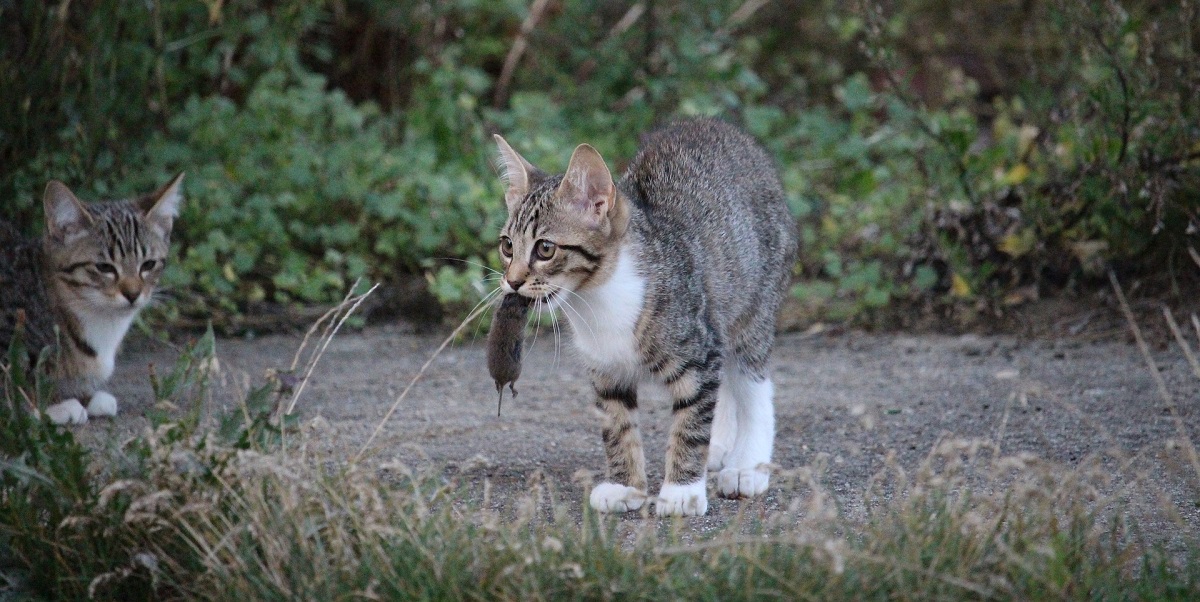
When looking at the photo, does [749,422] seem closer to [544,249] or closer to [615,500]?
[615,500]

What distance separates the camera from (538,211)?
416 centimetres

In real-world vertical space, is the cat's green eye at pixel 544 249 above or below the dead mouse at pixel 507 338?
above

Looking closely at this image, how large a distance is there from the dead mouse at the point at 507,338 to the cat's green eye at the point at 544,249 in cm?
15

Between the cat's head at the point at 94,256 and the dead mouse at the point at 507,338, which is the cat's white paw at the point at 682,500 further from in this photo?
the cat's head at the point at 94,256

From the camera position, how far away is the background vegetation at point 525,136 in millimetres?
6160

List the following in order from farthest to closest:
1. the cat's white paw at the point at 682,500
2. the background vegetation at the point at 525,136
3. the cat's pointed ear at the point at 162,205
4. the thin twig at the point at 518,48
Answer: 1. the thin twig at the point at 518,48
2. the background vegetation at the point at 525,136
3. the cat's pointed ear at the point at 162,205
4. the cat's white paw at the point at 682,500

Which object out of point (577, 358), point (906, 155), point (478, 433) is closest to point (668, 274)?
point (577, 358)

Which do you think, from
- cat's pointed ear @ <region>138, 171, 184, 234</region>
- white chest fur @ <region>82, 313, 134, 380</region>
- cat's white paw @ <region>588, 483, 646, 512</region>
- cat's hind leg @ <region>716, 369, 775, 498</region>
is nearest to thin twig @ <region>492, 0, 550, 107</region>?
cat's pointed ear @ <region>138, 171, 184, 234</region>

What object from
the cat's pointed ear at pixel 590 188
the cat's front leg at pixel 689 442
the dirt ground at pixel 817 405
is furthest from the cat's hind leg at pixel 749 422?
the cat's pointed ear at pixel 590 188

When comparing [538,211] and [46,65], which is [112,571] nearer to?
[538,211]

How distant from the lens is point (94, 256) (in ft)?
17.1

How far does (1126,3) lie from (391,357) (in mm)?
5546

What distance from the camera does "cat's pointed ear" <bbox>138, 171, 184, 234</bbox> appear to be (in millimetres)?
5512

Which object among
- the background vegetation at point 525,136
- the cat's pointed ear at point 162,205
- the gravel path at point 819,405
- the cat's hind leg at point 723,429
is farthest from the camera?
the background vegetation at point 525,136
